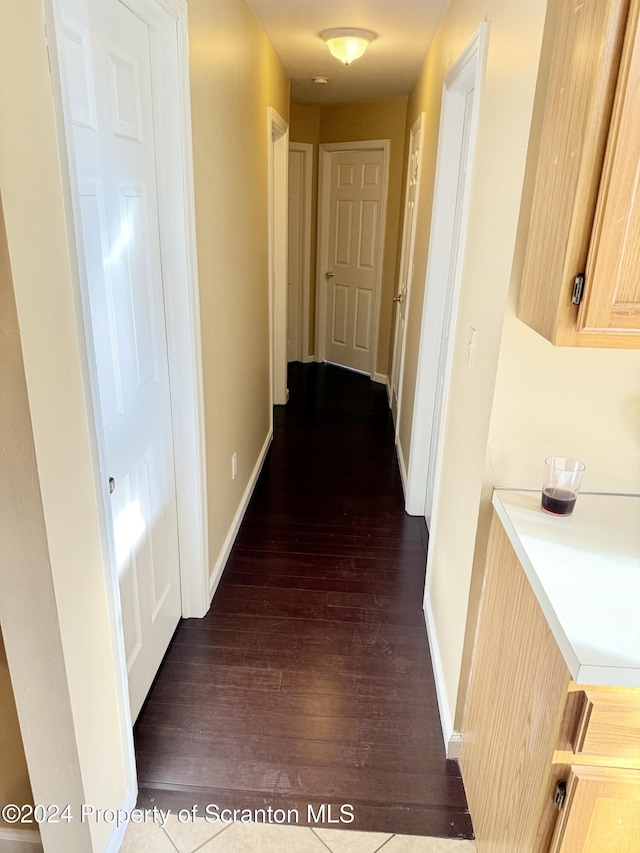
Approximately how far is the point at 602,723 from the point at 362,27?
10.3ft

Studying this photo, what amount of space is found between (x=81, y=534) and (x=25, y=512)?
18cm

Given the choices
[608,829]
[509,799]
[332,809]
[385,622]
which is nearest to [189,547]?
[385,622]

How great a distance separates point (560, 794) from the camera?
3.49 feet

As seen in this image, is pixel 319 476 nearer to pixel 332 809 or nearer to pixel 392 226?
pixel 332 809

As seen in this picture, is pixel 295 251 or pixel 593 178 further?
pixel 295 251

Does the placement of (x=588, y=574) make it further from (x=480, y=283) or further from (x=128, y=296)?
(x=128, y=296)

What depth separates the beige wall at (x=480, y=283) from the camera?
4.52ft

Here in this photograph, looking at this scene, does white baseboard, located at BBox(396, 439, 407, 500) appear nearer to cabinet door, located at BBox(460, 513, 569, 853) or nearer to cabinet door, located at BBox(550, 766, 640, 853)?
cabinet door, located at BBox(460, 513, 569, 853)

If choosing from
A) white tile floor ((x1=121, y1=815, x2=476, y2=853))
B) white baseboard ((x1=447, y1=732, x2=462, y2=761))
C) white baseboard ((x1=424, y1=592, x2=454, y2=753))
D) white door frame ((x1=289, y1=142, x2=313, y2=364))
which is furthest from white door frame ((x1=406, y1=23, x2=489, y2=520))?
white door frame ((x1=289, y1=142, x2=313, y2=364))

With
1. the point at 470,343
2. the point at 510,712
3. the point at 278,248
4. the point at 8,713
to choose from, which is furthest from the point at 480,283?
the point at 278,248

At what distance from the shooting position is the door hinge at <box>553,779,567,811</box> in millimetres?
1056

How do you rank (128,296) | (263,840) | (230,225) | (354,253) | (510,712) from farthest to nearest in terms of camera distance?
(354,253) → (230,225) → (128,296) → (263,840) → (510,712)

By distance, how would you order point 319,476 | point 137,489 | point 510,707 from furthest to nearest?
point 319,476, point 137,489, point 510,707

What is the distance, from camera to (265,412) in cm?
383
